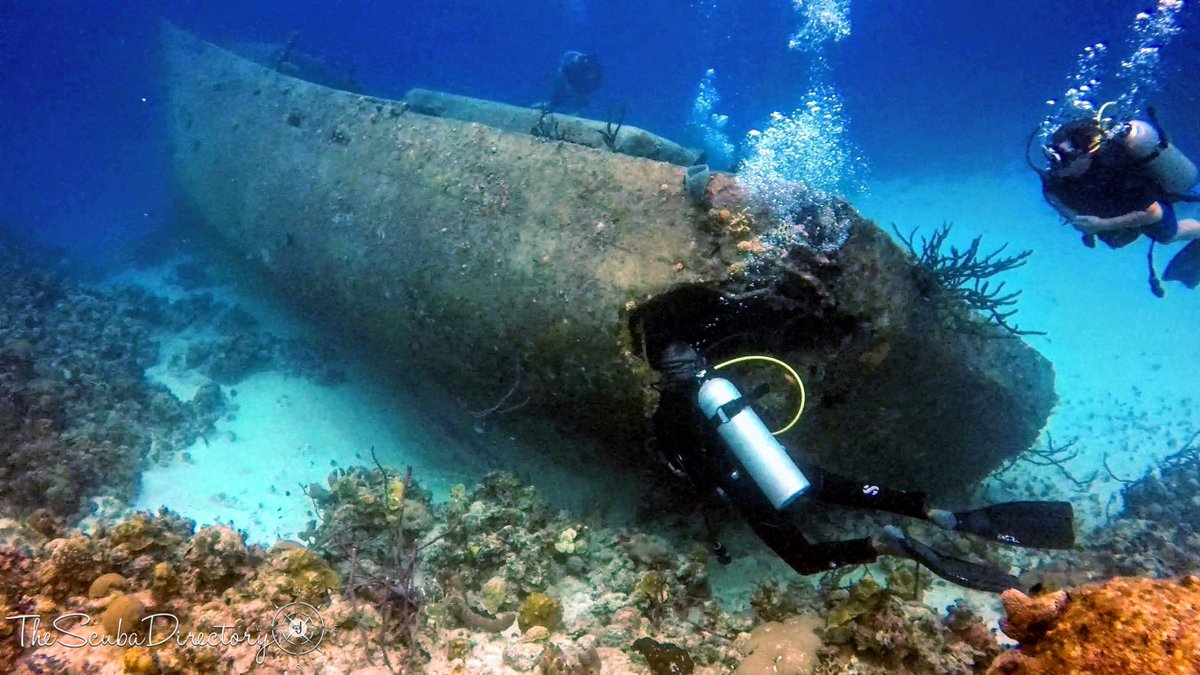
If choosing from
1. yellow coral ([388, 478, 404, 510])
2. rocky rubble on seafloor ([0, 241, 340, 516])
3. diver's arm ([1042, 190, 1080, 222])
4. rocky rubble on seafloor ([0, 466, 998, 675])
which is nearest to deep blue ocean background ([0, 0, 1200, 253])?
rocky rubble on seafloor ([0, 241, 340, 516])

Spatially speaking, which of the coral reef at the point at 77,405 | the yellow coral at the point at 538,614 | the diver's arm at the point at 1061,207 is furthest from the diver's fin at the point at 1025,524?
the coral reef at the point at 77,405

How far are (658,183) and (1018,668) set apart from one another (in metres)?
3.86

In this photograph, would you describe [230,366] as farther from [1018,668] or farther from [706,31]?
[706,31]

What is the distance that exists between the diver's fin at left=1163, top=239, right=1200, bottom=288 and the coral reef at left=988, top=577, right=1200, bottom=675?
819 cm

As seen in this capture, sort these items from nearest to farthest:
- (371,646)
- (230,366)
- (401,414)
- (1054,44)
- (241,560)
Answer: (371,646)
(241,560)
(401,414)
(230,366)
(1054,44)

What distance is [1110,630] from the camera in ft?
6.49

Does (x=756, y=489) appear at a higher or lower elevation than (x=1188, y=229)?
lower

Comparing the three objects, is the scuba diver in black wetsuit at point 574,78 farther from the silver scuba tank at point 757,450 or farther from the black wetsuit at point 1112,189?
the silver scuba tank at point 757,450

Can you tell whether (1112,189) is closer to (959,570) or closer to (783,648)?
→ (959,570)

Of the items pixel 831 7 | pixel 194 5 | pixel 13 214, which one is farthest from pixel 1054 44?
pixel 194 5

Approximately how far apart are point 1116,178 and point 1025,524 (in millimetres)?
3684

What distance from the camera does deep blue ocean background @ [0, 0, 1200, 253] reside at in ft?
78.7

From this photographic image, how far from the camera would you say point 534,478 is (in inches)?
232
